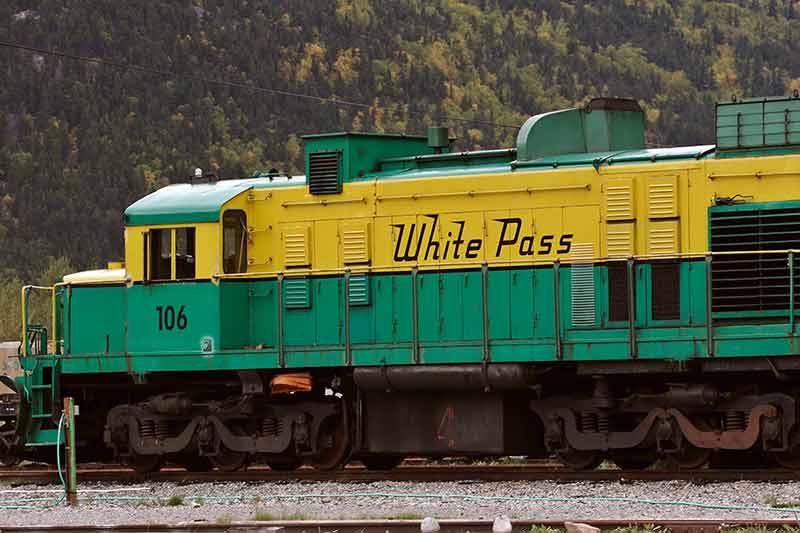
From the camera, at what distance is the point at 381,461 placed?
1844 centimetres

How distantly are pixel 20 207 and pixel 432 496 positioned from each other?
169 feet

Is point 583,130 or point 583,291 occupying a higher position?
point 583,130

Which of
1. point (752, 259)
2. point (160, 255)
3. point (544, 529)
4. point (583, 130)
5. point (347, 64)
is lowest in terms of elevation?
point (544, 529)

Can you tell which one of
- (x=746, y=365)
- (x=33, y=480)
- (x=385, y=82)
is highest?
(x=385, y=82)

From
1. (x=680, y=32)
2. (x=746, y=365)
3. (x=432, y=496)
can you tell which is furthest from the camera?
(x=680, y=32)

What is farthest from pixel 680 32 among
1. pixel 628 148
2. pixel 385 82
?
pixel 628 148

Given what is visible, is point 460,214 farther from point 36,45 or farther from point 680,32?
point 680,32

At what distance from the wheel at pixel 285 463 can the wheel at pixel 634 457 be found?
13.3 feet

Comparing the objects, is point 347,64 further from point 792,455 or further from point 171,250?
point 792,455

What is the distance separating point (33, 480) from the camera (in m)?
18.3

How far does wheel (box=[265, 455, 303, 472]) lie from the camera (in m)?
18.0

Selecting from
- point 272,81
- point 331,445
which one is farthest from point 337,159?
point 272,81

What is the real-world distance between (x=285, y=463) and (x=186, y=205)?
11.4 ft

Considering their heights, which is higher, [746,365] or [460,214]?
[460,214]
